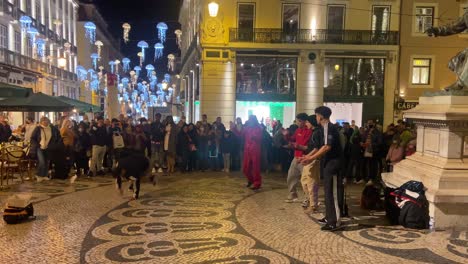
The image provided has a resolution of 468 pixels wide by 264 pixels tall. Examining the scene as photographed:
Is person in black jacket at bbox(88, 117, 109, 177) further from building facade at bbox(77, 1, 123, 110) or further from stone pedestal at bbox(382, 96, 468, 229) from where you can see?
building facade at bbox(77, 1, 123, 110)

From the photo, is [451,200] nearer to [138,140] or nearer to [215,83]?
[138,140]

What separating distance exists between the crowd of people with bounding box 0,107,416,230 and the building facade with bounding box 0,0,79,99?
1544 centimetres

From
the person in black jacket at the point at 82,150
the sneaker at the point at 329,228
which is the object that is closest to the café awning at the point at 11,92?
the person in black jacket at the point at 82,150

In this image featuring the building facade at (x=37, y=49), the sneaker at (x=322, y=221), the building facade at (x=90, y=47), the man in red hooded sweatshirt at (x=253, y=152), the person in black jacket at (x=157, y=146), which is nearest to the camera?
Answer: the sneaker at (x=322, y=221)

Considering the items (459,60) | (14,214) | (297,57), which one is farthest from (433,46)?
(14,214)

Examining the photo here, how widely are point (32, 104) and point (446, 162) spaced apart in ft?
39.1

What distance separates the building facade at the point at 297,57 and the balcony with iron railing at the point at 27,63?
12.5 m

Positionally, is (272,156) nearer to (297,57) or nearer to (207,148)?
(207,148)

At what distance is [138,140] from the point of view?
1177 centimetres

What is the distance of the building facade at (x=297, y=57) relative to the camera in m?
24.0

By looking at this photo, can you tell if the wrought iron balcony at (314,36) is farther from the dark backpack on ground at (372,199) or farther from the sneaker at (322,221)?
the sneaker at (322,221)

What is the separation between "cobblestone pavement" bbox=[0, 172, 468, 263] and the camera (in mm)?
5684

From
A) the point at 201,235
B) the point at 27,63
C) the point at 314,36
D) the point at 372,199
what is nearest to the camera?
the point at 201,235

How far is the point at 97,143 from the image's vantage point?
42.0 ft
